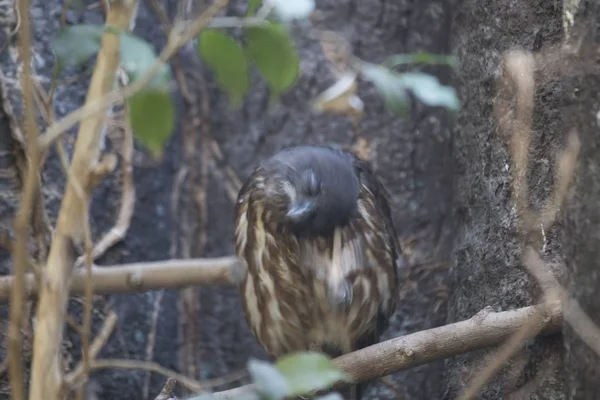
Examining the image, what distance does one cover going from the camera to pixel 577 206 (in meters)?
1.58

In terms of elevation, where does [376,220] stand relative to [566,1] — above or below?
below

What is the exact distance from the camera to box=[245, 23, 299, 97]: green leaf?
1.33m

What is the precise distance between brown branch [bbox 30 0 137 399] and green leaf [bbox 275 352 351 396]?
0.36 m

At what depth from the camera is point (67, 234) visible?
4.27ft

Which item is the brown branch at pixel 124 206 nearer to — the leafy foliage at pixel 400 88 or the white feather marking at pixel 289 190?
the white feather marking at pixel 289 190

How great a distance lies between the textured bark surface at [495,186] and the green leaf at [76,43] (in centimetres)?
98

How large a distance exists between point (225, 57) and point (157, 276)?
1.19 ft

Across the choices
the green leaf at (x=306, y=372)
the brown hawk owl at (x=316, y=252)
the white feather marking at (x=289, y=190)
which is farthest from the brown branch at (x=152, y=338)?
the green leaf at (x=306, y=372)

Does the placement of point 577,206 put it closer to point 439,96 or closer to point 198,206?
point 439,96

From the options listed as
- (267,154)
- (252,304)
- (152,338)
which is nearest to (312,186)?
(252,304)

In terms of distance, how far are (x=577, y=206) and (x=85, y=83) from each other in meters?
1.58

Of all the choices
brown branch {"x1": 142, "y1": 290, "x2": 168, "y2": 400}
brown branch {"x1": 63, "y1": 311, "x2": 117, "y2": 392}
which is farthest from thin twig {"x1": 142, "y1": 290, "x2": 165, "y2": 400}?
brown branch {"x1": 63, "y1": 311, "x2": 117, "y2": 392}

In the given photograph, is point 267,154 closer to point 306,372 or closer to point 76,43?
point 76,43

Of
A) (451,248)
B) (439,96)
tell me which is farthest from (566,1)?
(451,248)
